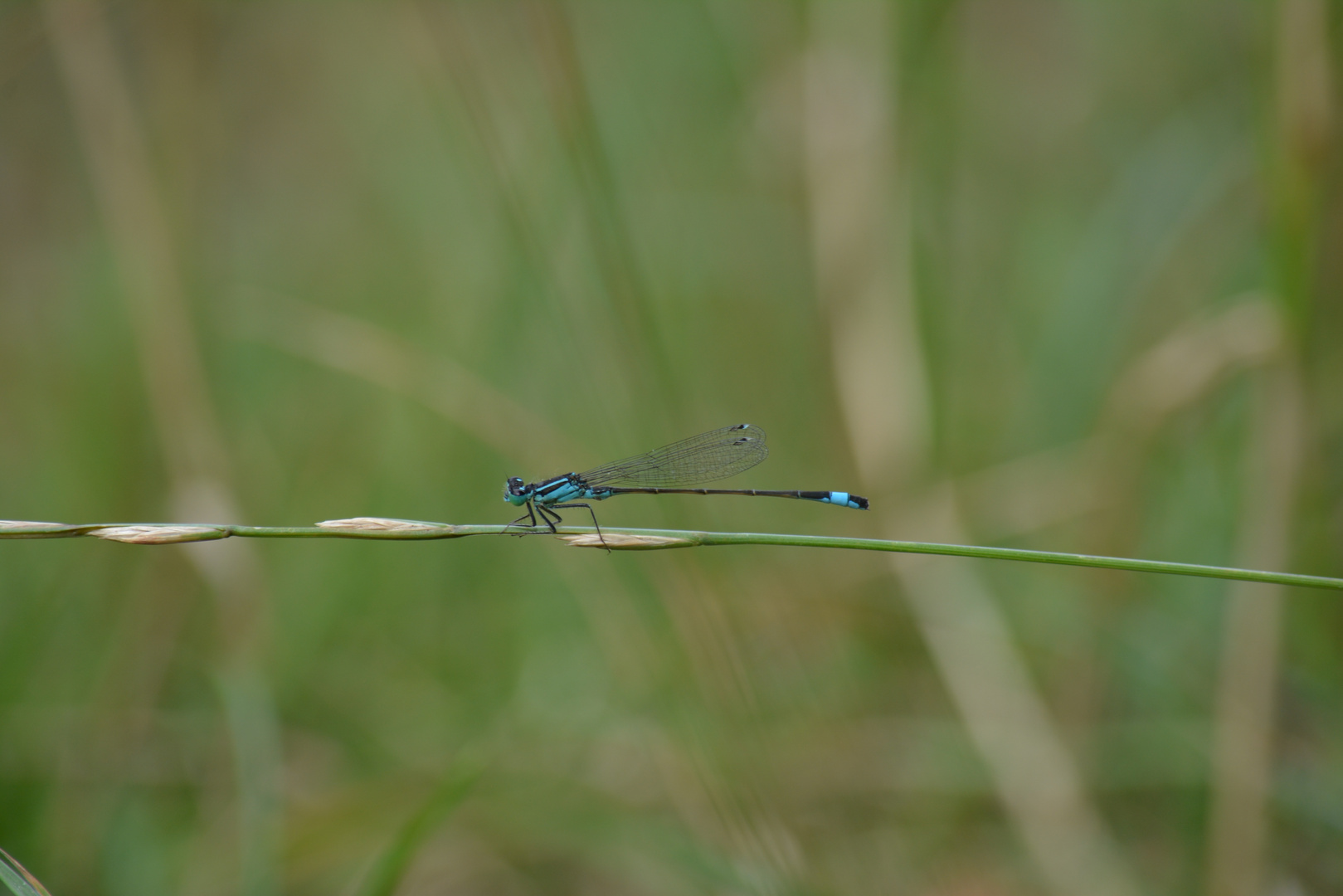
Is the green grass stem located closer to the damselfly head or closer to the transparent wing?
the transparent wing

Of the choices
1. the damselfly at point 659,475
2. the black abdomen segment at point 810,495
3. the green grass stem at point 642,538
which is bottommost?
the green grass stem at point 642,538

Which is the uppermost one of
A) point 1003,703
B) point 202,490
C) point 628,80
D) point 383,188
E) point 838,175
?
point 383,188

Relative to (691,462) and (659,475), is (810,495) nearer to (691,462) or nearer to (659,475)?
(691,462)

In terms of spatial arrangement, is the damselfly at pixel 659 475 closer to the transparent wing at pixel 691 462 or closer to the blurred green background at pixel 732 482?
the transparent wing at pixel 691 462

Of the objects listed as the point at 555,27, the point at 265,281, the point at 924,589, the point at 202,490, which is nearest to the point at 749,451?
the point at 924,589

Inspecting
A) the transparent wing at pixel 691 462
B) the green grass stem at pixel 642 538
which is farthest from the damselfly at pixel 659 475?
the green grass stem at pixel 642 538

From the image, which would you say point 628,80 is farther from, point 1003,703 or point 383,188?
point 1003,703

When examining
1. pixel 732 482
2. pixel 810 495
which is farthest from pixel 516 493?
pixel 732 482

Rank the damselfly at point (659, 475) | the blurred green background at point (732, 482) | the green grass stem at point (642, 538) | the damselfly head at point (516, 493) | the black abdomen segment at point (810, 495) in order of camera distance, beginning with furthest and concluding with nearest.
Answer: the damselfly head at point (516, 493) → the damselfly at point (659, 475) → the black abdomen segment at point (810, 495) → the blurred green background at point (732, 482) → the green grass stem at point (642, 538)
